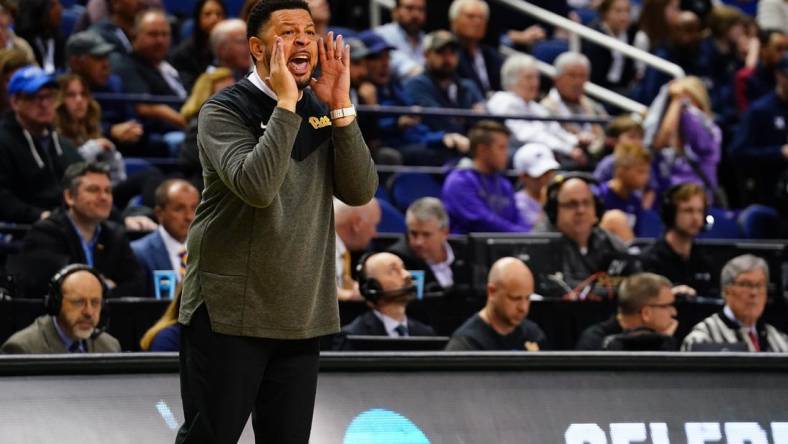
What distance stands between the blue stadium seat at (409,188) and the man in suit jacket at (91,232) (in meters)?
2.86

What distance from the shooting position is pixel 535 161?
10.0 metres

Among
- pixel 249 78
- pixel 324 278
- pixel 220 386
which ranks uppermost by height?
pixel 249 78

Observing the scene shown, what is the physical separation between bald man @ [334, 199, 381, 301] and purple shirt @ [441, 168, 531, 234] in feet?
4.26

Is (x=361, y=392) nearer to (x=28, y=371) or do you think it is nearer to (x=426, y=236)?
(x=28, y=371)

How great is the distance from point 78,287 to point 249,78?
2899mm

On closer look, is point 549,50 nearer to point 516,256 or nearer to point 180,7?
point 180,7

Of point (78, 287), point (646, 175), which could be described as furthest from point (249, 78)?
point (646, 175)

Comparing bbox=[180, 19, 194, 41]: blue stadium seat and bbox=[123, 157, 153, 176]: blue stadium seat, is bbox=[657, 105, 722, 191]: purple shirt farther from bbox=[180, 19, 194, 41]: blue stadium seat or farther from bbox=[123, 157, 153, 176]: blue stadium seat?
bbox=[123, 157, 153, 176]: blue stadium seat

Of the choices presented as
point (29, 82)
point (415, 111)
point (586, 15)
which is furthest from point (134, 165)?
point (586, 15)

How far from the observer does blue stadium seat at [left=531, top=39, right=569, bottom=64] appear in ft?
43.7

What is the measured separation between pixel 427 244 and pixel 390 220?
47.8 inches

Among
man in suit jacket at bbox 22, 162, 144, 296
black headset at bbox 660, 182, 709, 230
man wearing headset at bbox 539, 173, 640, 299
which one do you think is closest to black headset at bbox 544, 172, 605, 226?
man wearing headset at bbox 539, 173, 640, 299

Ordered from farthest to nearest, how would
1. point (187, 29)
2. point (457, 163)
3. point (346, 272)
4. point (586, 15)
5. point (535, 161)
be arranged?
point (586, 15) → point (187, 29) → point (457, 163) → point (535, 161) → point (346, 272)

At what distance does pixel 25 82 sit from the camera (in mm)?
8398
